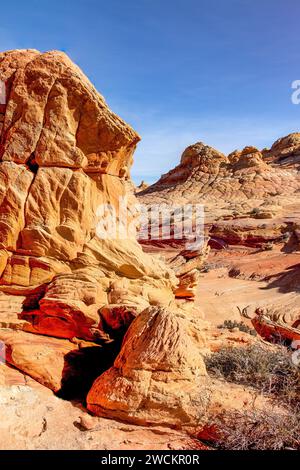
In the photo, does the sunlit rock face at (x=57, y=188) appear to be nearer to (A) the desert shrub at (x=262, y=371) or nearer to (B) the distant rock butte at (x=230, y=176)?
(A) the desert shrub at (x=262, y=371)

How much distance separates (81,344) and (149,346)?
1.51 metres

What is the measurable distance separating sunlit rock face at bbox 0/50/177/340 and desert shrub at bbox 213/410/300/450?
97.6 inches

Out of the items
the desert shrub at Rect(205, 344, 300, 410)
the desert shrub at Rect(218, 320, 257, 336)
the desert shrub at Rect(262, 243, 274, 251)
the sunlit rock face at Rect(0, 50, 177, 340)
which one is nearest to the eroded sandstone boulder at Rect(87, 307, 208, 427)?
the desert shrub at Rect(205, 344, 300, 410)

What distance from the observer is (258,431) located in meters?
3.96

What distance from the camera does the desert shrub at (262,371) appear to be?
4660 millimetres

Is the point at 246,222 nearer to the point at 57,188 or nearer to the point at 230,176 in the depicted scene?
the point at 230,176

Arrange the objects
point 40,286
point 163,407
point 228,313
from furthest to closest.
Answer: point 228,313 < point 40,286 < point 163,407

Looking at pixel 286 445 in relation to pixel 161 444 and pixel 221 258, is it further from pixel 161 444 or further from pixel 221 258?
pixel 221 258

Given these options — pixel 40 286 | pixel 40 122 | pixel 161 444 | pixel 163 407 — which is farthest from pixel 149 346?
pixel 40 122

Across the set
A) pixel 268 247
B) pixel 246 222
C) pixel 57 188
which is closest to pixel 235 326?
pixel 57 188

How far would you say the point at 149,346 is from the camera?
4.63 metres

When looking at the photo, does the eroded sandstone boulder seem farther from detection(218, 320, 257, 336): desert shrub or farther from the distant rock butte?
the distant rock butte

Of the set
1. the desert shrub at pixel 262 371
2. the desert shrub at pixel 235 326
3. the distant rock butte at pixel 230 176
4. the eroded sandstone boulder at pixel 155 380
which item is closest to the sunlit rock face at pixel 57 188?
the eroded sandstone boulder at pixel 155 380

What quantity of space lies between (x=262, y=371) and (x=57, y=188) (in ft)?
15.4
